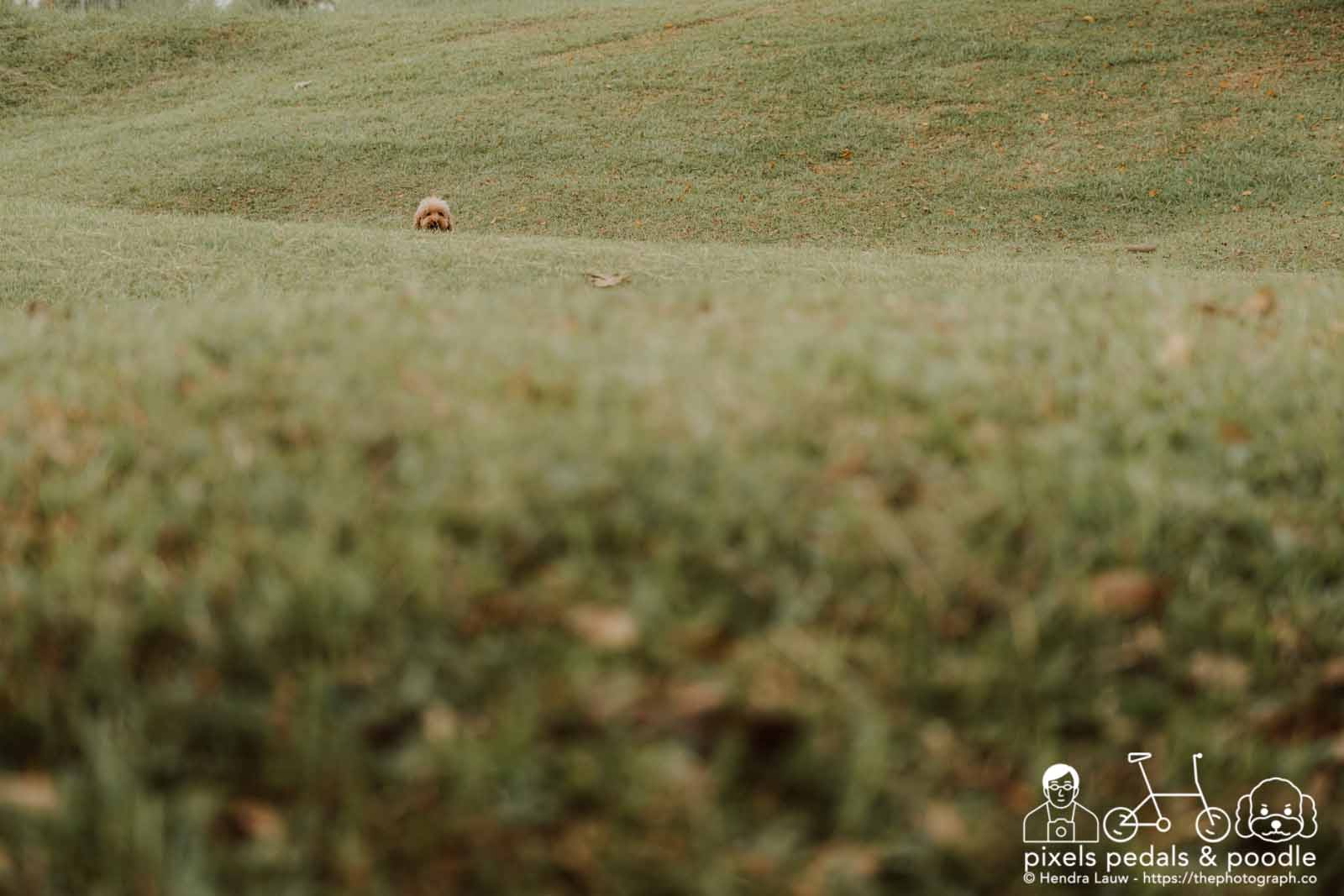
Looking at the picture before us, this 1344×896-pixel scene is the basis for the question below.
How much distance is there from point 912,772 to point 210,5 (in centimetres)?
3624

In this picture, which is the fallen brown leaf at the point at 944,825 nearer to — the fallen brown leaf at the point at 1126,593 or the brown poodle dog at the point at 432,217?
the fallen brown leaf at the point at 1126,593

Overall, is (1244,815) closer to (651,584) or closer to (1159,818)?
(1159,818)

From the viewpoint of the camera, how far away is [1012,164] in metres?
16.2

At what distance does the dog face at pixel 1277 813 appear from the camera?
191cm

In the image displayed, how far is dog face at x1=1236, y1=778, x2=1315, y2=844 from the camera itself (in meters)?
1.91

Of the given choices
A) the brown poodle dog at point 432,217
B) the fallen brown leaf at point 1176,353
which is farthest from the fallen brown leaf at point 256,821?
the brown poodle dog at point 432,217

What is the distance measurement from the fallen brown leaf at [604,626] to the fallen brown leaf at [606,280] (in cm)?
547

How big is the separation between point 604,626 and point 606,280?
564 centimetres

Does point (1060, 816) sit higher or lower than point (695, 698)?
lower

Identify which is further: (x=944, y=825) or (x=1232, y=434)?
(x=1232, y=434)

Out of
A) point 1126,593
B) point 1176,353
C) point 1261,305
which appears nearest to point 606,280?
point 1261,305

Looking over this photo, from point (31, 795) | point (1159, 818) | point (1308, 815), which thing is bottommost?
point (1308, 815)

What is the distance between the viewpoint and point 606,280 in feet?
23.3

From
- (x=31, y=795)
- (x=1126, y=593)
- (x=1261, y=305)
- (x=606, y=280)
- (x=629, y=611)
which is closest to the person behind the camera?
(x=31, y=795)
